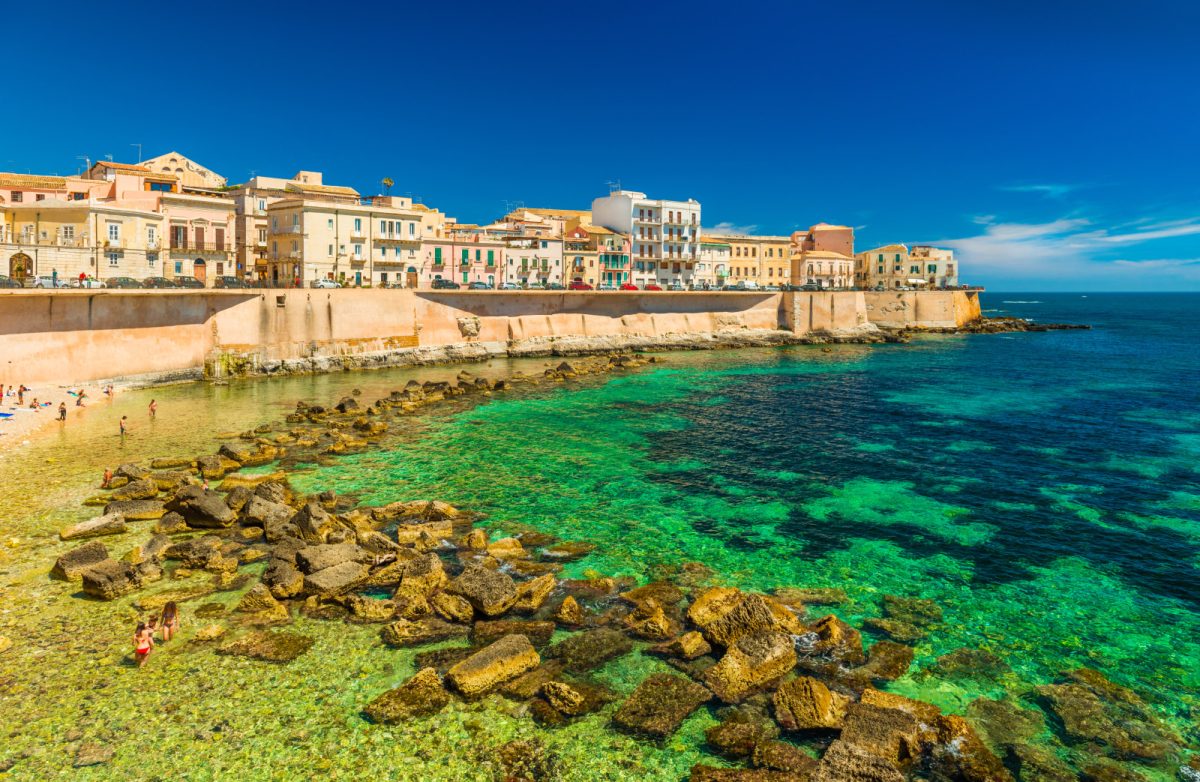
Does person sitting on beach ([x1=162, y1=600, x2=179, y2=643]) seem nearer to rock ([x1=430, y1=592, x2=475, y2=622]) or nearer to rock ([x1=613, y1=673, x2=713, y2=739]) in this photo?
rock ([x1=430, y1=592, x2=475, y2=622])

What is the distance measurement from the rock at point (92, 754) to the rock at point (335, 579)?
4.86m

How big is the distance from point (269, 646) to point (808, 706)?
29.0 feet

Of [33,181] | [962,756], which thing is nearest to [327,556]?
[962,756]

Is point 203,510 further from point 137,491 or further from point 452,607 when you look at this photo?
point 452,607

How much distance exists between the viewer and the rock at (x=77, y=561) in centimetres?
1491

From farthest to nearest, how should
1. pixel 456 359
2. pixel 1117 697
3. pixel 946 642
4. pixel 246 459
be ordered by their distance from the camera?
1. pixel 456 359
2. pixel 246 459
3. pixel 946 642
4. pixel 1117 697

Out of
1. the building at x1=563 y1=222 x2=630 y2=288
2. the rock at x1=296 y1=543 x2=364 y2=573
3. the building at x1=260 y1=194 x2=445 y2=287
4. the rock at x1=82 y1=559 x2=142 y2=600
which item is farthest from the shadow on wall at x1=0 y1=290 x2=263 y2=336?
the building at x1=563 y1=222 x2=630 y2=288

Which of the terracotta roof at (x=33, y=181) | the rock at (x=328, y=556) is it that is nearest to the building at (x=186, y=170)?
the terracotta roof at (x=33, y=181)

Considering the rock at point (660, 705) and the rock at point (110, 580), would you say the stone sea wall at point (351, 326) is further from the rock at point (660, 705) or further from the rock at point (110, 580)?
the rock at point (660, 705)

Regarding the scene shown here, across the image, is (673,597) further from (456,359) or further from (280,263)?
(280,263)

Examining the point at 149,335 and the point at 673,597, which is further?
the point at 149,335

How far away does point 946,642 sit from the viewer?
1316 centimetres

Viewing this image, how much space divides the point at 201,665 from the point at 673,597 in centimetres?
844

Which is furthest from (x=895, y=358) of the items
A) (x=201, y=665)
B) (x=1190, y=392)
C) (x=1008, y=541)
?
(x=201, y=665)
